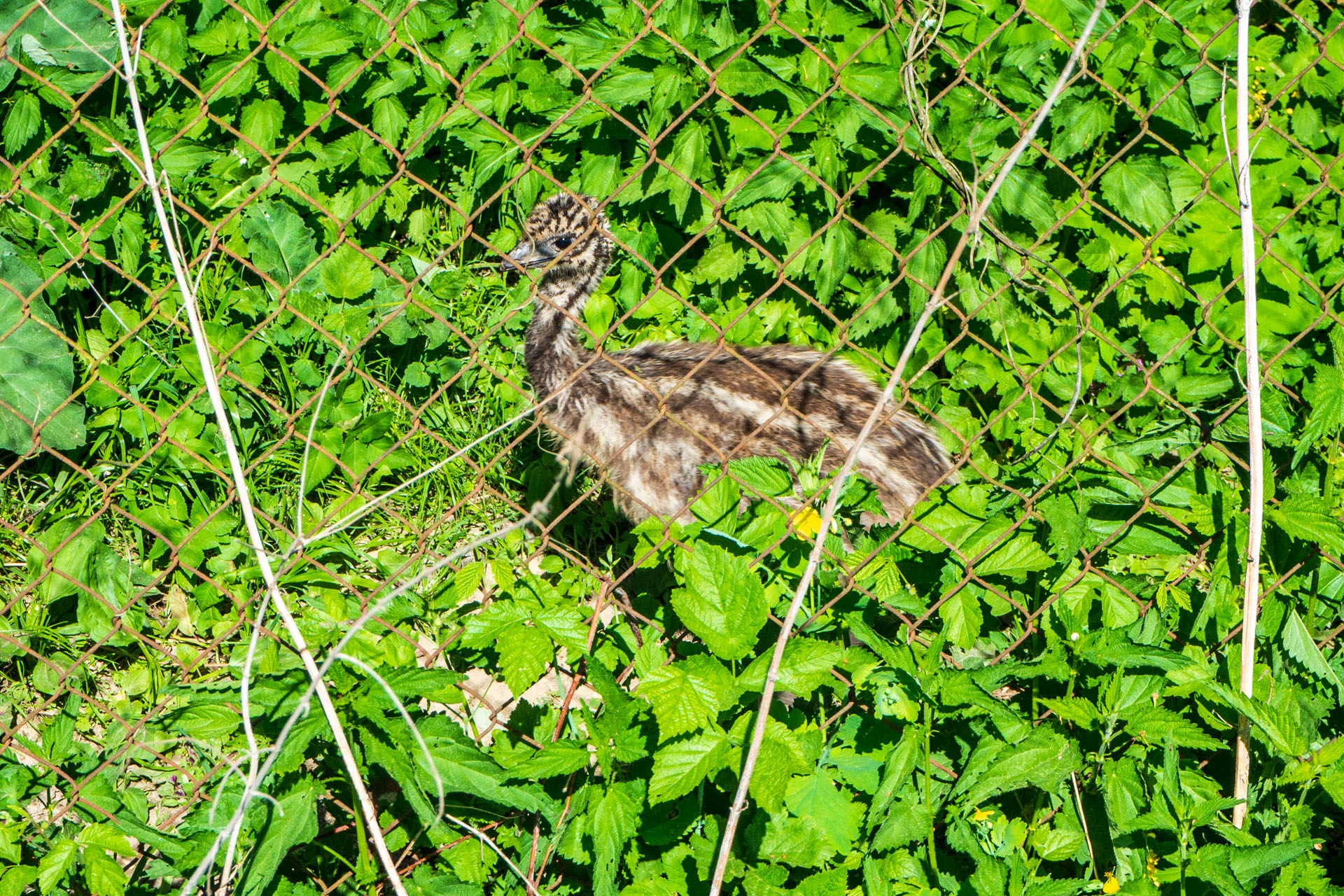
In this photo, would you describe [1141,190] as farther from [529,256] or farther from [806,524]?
[529,256]

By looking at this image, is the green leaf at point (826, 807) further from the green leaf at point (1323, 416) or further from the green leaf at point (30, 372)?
the green leaf at point (30, 372)

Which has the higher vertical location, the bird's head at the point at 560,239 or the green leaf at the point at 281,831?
the bird's head at the point at 560,239

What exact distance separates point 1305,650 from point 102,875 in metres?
2.94

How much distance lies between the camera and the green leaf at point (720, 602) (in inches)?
91.5

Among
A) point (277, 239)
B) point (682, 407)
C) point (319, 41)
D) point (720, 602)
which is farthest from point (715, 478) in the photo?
point (319, 41)

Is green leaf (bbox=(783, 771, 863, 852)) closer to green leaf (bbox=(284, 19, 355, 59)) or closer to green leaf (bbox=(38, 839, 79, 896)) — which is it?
green leaf (bbox=(38, 839, 79, 896))

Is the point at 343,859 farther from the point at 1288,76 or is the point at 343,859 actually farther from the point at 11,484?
the point at 1288,76

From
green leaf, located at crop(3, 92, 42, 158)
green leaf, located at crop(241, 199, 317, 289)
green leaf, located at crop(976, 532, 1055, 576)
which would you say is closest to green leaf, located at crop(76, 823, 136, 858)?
green leaf, located at crop(976, 532, 1055, 576)

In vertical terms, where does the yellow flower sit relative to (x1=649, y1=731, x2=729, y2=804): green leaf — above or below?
above

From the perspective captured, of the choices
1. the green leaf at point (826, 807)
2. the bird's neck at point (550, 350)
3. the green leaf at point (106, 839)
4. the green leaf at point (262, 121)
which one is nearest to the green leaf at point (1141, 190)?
the bird's neck at point (550, 350)

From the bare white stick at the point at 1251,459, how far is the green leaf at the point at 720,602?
48.0 inches

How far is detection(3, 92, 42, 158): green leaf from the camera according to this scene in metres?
3.69

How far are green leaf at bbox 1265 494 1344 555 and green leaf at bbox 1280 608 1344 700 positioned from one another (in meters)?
0.23

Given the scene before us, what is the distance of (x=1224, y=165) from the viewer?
159 inches
